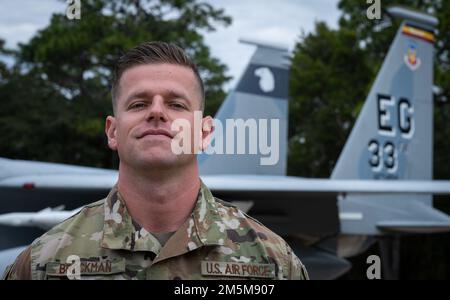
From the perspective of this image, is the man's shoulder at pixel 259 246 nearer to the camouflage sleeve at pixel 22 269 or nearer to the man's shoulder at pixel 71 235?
the man's shoulder at pixel 71 235

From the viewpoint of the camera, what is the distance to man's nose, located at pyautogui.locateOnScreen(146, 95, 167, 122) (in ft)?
4.38

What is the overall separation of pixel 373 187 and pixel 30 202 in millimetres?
3676

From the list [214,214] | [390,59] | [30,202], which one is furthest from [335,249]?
[214,214]

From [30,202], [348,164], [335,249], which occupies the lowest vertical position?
[335,249]

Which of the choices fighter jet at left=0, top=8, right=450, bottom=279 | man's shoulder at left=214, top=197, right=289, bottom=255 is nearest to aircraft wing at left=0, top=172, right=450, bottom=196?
fighter jet at left=0, top=8, right=450, bottom=279

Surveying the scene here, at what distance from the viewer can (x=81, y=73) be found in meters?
4.45

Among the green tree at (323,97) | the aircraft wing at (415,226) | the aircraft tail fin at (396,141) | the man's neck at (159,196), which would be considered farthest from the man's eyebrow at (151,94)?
the green tree at (323,97)

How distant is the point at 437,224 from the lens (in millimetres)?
Answer: 6988

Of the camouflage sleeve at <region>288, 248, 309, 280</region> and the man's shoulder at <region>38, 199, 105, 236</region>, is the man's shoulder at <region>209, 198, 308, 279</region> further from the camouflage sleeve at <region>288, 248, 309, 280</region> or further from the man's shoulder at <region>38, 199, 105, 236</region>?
the man's shoulder at <region>38, 199, 105, 236</region>

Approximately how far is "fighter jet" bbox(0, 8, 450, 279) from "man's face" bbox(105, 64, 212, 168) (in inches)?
125

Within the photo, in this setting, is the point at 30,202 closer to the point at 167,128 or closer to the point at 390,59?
the point at 390,59

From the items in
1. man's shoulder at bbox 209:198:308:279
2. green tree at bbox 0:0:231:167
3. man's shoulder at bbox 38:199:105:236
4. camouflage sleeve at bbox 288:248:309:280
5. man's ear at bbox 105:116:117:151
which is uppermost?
green tree at bbox 0:0:231:167

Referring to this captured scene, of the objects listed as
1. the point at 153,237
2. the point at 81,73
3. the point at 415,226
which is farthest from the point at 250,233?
the point at 415,226
